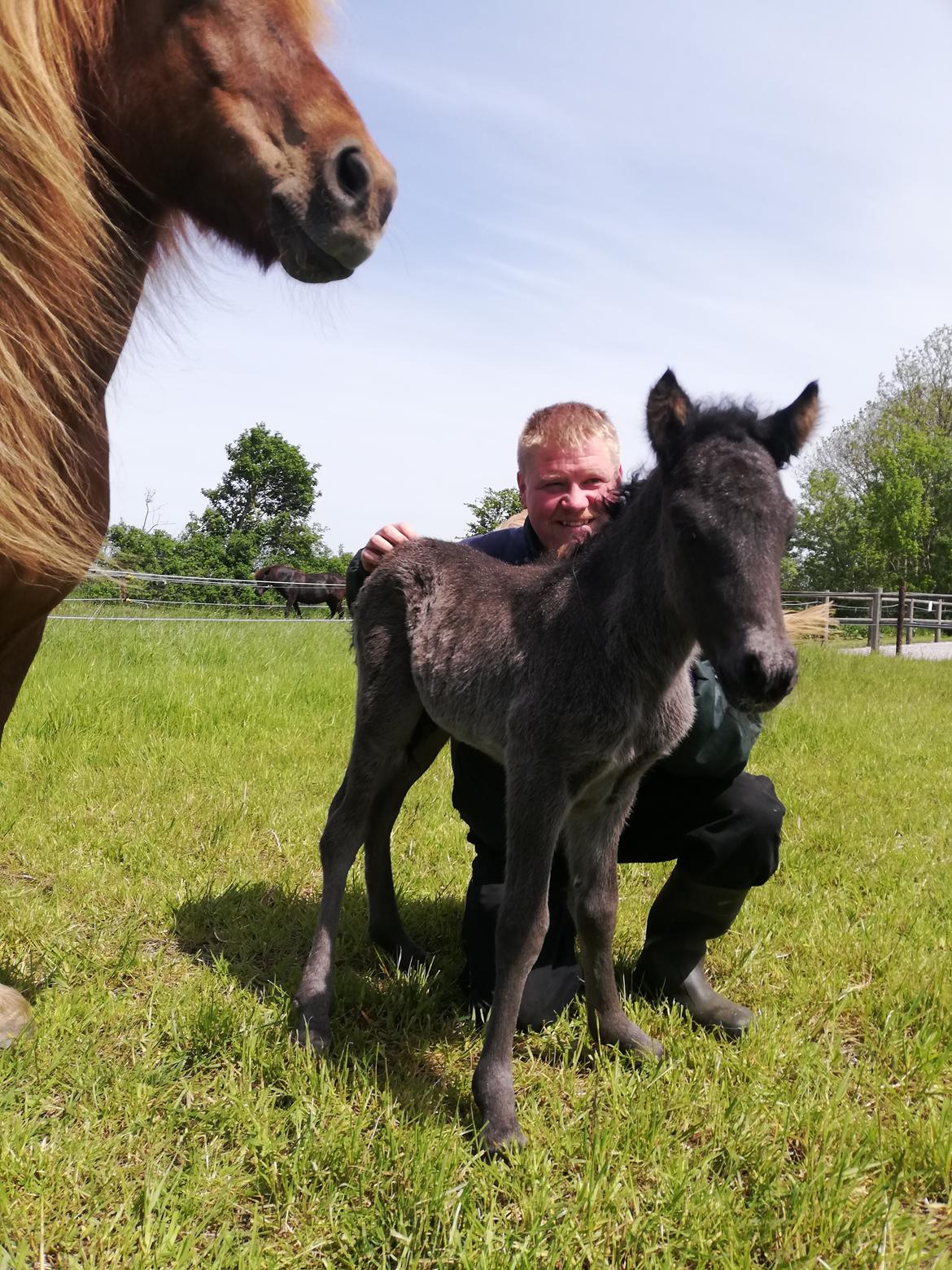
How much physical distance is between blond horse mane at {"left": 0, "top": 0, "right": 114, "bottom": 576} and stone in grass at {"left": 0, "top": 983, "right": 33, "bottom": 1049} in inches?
56.4

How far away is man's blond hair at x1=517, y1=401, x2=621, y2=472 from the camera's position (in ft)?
10.7

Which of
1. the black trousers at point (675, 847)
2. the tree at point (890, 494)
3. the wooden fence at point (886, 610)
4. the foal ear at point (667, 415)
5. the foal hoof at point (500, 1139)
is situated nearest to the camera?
the foal hoof at point (500, 1139)

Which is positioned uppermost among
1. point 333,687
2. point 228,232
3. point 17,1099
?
point 228,232

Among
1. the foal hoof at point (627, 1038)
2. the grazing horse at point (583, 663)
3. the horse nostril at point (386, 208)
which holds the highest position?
the horse nostril at point (386, 208)

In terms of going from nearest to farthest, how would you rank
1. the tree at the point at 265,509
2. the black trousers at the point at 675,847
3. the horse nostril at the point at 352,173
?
the horse nostril at the point at 352,173, the black trousers at the point at 675,847, the tree at the point at 265,509

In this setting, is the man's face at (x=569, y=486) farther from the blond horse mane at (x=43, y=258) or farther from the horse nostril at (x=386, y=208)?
the blond horse mane at (x=43, y=258)

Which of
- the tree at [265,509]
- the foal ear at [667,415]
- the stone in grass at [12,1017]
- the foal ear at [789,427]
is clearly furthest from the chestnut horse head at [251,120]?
the tree at [265,509]

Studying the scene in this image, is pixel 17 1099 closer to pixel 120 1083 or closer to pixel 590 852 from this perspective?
pixel 120 1083

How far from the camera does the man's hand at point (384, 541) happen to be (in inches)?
134

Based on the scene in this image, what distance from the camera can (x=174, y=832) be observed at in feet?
15.0

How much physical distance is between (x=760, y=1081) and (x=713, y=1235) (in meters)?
0.65

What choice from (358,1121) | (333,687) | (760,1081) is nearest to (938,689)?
(333,687)

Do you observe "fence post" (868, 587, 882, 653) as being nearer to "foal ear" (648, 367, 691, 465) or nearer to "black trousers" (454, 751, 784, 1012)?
"black trousers" (454, 751, 784, 1012)

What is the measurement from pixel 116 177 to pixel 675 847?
276cm
